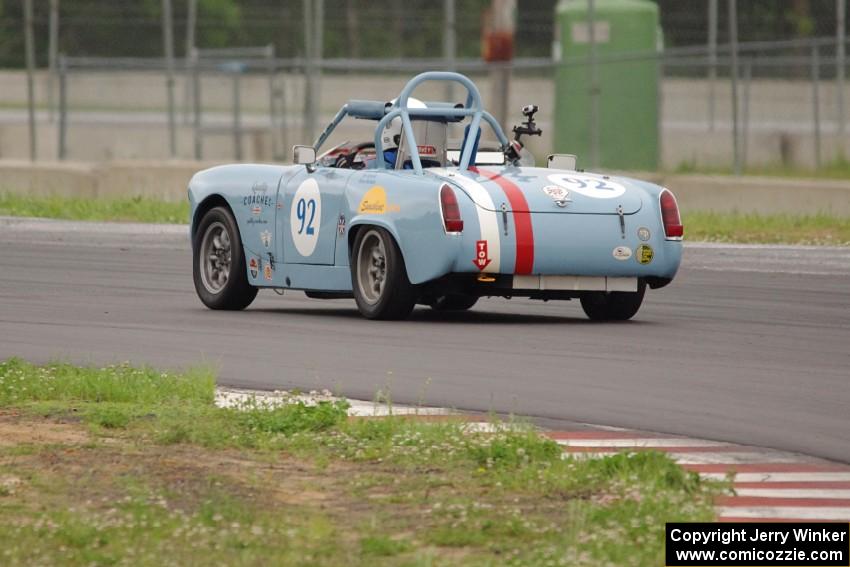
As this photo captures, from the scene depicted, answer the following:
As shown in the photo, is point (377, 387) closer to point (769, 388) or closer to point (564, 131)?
point (769, 388)

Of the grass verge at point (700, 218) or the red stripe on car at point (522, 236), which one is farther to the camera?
the grass verge at point (700, 218)

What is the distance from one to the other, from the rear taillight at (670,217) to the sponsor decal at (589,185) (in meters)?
0.27

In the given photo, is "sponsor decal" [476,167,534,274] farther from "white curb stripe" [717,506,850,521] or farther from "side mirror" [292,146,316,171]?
"white curb stripe" [717,506,850,521]

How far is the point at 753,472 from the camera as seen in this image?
753 cm

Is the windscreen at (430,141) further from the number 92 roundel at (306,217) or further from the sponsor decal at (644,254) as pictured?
the sponsor decal at (644,254)

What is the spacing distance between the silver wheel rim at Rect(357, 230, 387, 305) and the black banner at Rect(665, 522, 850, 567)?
6527 mm

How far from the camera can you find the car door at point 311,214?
1317 cm

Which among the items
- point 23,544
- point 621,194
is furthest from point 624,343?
point 23,544

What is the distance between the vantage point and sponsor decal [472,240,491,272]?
12.2 m

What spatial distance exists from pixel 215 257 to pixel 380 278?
184 centimetres

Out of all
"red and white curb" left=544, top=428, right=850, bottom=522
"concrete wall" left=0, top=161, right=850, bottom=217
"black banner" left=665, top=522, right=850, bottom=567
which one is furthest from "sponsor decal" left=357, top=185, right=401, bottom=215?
"concrete wall" left=0, top=161, right=850, bottom=217

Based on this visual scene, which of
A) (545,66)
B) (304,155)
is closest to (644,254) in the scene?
(304,155)

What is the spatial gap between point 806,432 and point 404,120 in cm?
533

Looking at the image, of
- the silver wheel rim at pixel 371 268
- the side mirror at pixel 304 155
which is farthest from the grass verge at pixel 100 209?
the silver wheel rim at pixel 371 268
